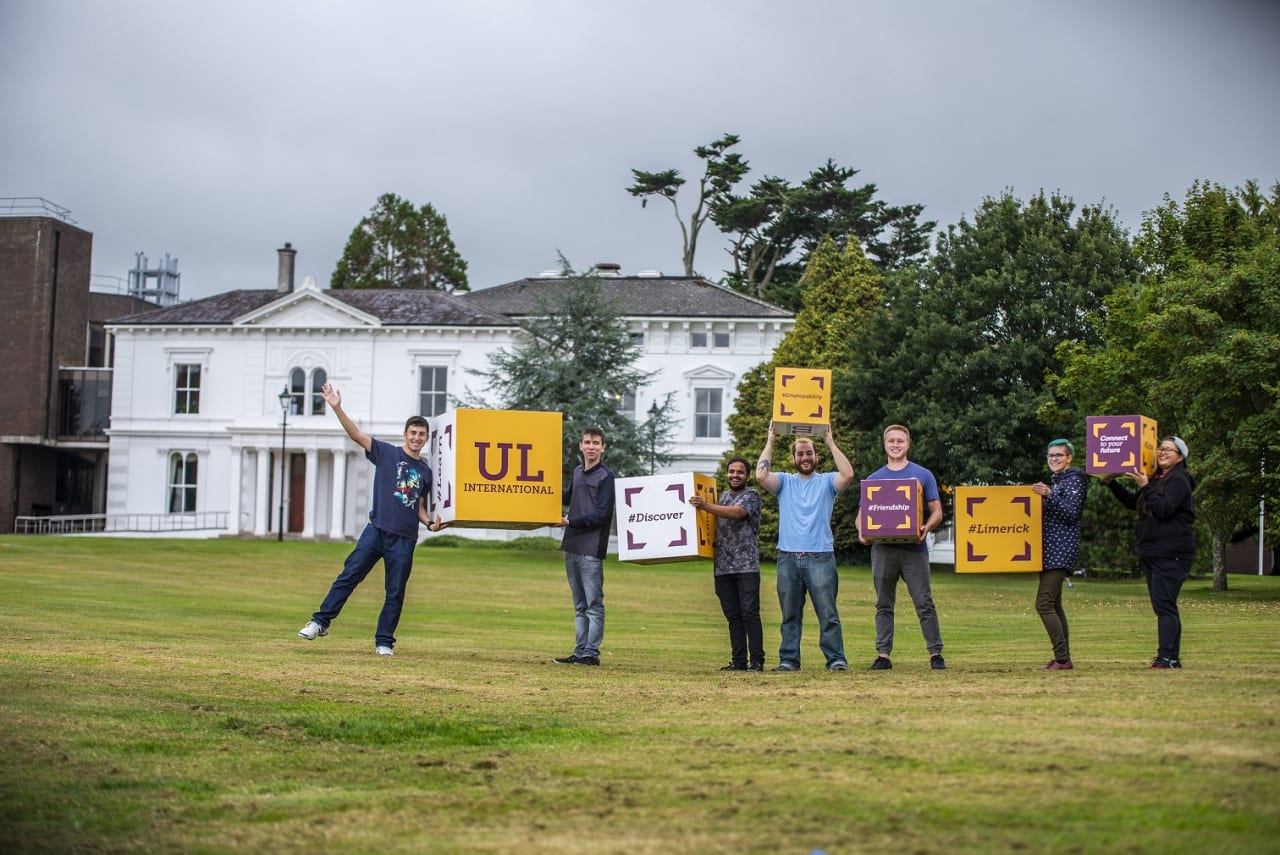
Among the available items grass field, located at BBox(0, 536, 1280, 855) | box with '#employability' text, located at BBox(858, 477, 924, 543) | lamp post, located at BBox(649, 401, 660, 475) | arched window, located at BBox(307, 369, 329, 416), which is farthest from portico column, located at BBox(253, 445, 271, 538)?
box with '#employability' text, located at BBox(858, 477, 924, 543)

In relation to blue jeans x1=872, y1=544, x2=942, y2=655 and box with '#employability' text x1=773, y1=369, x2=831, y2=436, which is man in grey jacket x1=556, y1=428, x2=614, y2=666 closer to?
box with '#employability' text x1=773, y1=369, x2=831, y2=436

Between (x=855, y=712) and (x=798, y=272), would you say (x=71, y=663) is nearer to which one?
(x=855, y=712)

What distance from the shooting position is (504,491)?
15.0 meters

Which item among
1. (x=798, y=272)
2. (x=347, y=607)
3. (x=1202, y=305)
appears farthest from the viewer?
(x=798, y=272)

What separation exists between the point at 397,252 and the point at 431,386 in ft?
84.9

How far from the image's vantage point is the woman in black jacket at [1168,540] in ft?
42.1

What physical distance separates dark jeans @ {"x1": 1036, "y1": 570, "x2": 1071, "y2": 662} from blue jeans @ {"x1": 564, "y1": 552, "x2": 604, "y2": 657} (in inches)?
173

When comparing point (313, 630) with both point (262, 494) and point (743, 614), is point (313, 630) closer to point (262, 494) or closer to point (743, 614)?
point (743, 614)

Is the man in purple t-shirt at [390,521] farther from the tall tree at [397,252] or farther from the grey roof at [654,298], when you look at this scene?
the tall tree at [397,252]

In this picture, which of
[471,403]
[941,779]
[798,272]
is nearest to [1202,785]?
[941,779]

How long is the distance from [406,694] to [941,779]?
5242mm

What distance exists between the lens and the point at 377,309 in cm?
6256

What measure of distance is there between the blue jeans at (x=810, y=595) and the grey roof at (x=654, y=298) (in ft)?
151

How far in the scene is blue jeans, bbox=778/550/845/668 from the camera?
13898 millimetres
